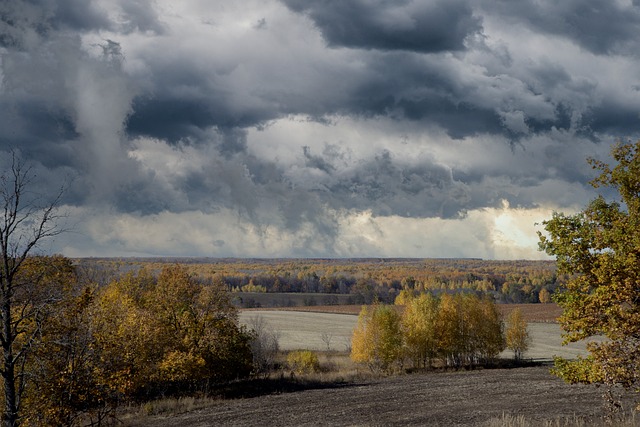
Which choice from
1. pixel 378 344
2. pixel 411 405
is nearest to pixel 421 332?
pixel 378 344

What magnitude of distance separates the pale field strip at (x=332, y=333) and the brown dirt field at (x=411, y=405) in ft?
102

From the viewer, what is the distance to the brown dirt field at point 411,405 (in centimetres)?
4547

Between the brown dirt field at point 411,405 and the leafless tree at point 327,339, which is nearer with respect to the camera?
the brown dirt field at point 411,405

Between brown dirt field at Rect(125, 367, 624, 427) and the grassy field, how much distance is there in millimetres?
25660

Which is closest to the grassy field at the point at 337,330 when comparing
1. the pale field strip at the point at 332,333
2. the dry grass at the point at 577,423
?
the pale field strip at the point at 332,333

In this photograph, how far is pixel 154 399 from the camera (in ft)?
211

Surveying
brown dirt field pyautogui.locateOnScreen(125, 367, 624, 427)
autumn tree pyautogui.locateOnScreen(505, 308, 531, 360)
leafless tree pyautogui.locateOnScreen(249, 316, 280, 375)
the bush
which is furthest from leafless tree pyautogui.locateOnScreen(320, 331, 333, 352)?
brown dirt field pyautogui.locateOnScreen(125, 367, 624, 427)

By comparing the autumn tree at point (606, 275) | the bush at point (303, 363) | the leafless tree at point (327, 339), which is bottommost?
the leafless tree at point (327, 339)

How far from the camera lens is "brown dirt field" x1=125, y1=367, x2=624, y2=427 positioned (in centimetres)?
4547

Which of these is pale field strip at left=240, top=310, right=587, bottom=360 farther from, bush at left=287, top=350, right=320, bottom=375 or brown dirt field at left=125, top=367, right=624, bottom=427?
brown dirt field at left=125, top=367, right=624, bottom=427

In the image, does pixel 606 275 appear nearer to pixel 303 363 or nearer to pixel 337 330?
pixel 303 363

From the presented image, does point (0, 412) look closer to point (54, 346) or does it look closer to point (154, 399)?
point (54, 346)

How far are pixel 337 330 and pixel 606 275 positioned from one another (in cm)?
12544

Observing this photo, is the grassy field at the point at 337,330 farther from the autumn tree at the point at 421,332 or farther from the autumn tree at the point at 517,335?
the autumn tree at the point at 421,332
